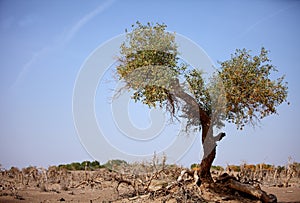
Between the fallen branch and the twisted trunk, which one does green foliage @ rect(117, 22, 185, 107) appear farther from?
the fallen branch

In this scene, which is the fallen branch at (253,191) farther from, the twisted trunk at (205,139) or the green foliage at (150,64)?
the green foliage at (150,64)

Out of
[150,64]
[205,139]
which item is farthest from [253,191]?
[150,64]

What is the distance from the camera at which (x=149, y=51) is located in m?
13.7

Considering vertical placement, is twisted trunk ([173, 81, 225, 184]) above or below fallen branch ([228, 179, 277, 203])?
above

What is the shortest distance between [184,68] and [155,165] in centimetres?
604

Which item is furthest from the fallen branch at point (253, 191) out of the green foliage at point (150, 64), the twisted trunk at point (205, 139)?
the green foliage at point (150, 64)

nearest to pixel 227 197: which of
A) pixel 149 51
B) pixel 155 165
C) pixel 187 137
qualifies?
→ pixel 187 137

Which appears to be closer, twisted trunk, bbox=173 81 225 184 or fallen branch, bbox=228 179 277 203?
fallen branch, bbox=228 179 277 203

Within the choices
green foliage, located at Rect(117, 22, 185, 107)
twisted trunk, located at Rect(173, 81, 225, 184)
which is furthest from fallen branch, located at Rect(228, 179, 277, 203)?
green foliage, located at Rect(117, 22, 185, 107)

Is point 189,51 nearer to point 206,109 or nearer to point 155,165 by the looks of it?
point 206,109

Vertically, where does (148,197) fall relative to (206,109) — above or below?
below

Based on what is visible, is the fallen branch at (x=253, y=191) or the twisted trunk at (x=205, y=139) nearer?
the fallen branch at (x=253, y=191)

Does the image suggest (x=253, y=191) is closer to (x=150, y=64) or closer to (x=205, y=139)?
(x=205, y=139)

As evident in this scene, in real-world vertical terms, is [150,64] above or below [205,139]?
above
